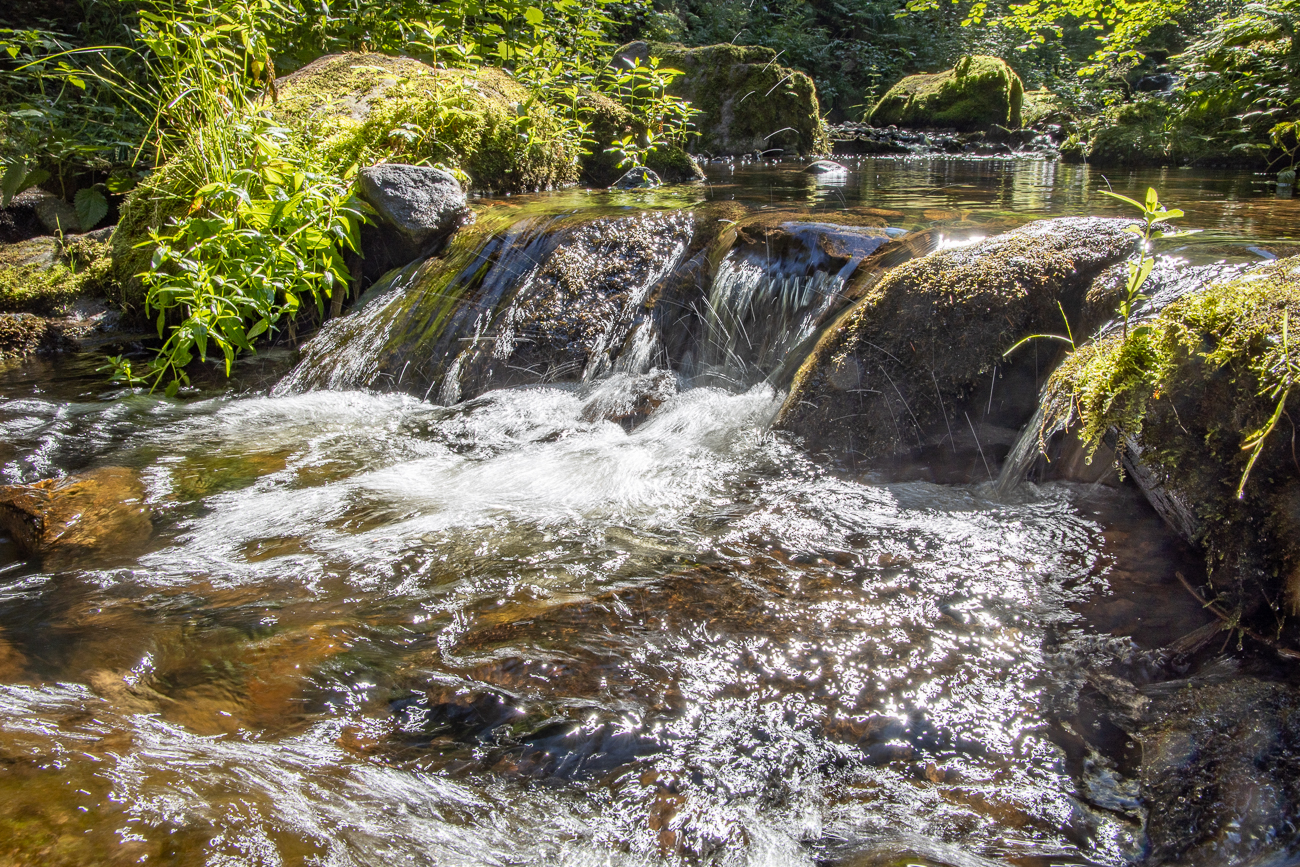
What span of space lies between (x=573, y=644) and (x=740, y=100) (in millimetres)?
12803

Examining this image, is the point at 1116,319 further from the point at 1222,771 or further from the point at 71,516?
the point at 71,516

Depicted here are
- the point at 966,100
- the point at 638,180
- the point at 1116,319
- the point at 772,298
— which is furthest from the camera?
the point at 966,100

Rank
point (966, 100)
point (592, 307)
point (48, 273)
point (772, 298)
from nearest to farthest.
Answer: point (772, 298) → point (592, 307) → point (48, 273) → point (966, 100)

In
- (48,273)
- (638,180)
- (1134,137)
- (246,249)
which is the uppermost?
(1134,137)

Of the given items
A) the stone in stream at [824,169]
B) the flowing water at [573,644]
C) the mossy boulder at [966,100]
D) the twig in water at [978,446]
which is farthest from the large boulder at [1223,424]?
the mossy boulder at [966,100]

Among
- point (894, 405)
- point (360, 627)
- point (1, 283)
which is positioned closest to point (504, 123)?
point (1, 283)

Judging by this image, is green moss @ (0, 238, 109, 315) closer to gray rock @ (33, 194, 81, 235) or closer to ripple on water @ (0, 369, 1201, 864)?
gray rock @ (33, 194, 81, 235)

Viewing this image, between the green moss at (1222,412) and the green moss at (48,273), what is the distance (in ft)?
24.7

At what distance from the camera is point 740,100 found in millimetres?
12859

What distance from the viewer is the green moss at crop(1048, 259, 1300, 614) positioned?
1990 millimetres

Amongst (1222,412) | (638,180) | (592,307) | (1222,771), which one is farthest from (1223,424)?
(638,180)

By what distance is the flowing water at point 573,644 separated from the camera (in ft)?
4.98

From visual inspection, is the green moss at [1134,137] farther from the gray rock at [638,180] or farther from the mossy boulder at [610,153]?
the gray rock at [638,180]

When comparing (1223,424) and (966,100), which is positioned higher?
(966,100)
